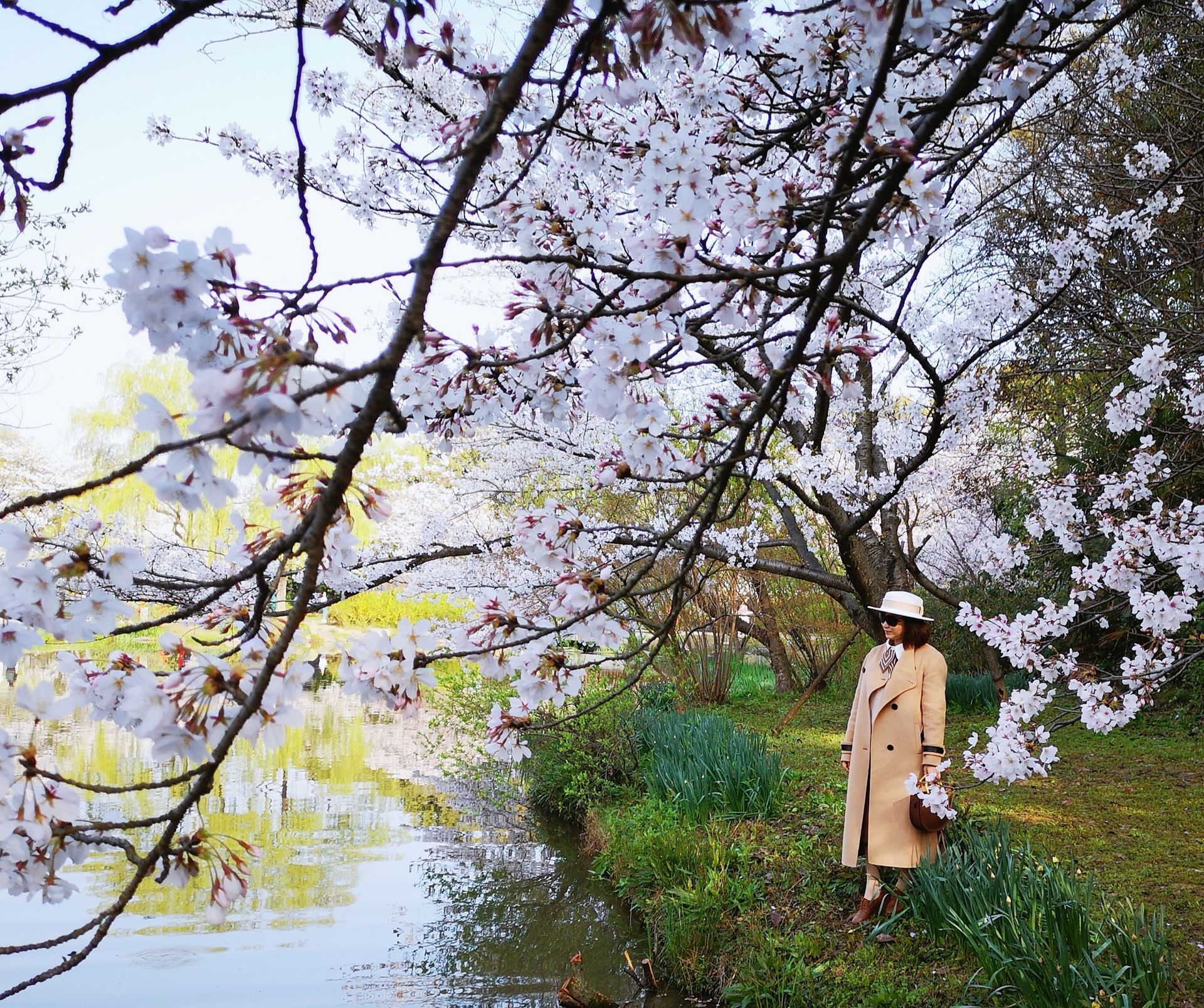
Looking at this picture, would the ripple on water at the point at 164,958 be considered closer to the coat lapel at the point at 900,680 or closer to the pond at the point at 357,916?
the pond at the point at 357,916

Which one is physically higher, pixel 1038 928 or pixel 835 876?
pixel 1038 928

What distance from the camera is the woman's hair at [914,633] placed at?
3.97 m

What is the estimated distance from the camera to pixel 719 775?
526 centimetres

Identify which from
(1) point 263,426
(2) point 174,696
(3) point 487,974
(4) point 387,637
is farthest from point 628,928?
(1) point 263,426

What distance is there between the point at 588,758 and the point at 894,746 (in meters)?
3.46

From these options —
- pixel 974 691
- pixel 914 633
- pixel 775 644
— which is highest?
pixel 775 644

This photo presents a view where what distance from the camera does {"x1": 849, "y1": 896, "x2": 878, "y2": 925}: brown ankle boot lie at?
3.91 m

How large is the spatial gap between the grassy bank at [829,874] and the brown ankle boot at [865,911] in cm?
5

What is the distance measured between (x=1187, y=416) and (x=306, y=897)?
18.2 feet

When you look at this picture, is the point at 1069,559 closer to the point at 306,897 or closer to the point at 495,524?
the point at 495,524

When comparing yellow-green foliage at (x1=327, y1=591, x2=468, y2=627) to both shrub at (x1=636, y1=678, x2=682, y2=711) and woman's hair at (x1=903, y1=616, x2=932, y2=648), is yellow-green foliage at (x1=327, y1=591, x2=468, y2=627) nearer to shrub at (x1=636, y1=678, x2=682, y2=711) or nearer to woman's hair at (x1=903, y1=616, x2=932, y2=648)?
shrub at (x1=636, y1=678, x2=682, y2=711)

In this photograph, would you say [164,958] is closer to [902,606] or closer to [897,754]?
[897,754]

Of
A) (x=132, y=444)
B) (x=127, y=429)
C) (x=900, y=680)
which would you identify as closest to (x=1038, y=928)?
(x=900, y=680)

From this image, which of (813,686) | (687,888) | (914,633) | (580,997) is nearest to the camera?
(914,633)
